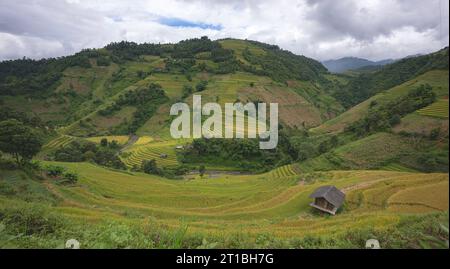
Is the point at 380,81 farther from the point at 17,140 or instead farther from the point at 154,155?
the point at 17,140

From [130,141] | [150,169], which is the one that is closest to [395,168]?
[150,169]

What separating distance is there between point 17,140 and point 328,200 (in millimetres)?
23432

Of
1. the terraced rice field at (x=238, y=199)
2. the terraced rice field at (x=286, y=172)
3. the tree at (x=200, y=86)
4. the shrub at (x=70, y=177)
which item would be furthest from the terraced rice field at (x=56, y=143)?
the tree at (x=200, y=86)

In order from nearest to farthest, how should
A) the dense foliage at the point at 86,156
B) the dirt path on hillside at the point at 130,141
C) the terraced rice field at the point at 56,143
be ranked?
1. the dense foliage at the point at 86,156
2. the terraced rice field at the point at 56,143
3. the dirt path on hillside at the point at 130,141

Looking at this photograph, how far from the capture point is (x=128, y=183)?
31.0 m

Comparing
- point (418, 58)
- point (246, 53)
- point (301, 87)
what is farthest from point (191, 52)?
point (418, 58)

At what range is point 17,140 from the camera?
2470 cm

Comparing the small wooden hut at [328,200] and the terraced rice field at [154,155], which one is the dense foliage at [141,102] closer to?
the terraced rice field at [154,155]

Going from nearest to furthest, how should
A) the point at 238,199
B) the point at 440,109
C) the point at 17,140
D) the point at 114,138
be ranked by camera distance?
1. the point at 440,109
2. the point at 17,140
3. the point at 238,199
4. the point at 114,138

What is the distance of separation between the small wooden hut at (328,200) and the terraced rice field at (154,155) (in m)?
33.1

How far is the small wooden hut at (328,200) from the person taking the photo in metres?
19.5

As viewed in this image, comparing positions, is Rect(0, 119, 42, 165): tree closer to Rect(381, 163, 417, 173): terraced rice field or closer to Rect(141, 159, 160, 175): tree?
Rect(141, 159, 160, 175): tree
